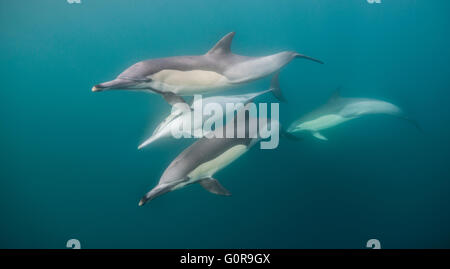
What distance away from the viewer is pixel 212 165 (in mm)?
2906

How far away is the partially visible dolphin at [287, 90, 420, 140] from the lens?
495 cm

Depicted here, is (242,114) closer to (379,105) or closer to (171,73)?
(171,73)

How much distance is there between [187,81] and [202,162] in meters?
0.82

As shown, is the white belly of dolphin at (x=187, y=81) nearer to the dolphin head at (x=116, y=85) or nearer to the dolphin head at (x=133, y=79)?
the dolphin head at (x=133, y=79)

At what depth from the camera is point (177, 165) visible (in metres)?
2.67

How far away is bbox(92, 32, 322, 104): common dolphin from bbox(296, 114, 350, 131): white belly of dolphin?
5.59ft

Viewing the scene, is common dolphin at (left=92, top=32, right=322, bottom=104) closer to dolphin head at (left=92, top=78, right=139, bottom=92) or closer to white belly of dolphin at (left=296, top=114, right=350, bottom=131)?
dolphin head at (left=92, top=78, right=139, bottom=92)

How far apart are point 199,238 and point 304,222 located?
2166mm

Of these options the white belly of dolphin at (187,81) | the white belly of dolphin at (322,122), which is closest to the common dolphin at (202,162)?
the white belly of dolphin at (187,81)

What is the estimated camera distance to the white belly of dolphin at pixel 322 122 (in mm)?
4961

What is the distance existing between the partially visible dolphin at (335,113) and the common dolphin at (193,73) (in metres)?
1.71

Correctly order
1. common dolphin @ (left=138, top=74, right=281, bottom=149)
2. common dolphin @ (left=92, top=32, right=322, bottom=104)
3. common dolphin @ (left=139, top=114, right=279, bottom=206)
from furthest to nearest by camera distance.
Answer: common dolphin @ (left=138, top=74, right=281, bottom=149), common dolphin @ (left=139, top=114, right=279, bottom=206), common dolphin @ (left=92, top=32, right=322, bottom=104)

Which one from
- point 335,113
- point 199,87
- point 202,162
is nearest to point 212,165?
point 202,162

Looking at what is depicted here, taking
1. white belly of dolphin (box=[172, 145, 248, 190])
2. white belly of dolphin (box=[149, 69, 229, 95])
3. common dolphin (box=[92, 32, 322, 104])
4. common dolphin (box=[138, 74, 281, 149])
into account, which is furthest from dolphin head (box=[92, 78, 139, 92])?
white belly of dolphin (box=[172, 145, 248, 190])
